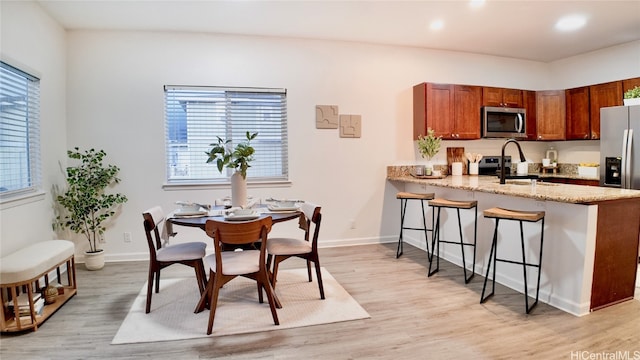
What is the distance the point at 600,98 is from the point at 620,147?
104 cm

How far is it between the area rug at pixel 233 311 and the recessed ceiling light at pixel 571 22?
3.83 metres

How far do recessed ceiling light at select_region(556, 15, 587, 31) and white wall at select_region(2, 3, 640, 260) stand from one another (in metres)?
1.18

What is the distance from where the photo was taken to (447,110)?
15.7 feet

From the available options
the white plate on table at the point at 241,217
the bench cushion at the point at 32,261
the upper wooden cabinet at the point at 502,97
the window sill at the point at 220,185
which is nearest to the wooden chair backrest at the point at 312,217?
the white plate on table at the point at 241,217

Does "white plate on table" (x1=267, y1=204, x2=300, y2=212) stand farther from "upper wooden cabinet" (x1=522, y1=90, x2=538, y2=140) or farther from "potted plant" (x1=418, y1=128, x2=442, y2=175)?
"upper wooden cabinet" (x1=522, y1=90, x2=538, y2=140)

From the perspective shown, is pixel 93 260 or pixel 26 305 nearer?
pixel 26 305

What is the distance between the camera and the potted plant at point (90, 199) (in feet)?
12.4

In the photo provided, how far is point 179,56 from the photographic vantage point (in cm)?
424

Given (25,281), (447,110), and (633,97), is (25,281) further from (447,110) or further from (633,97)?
(633,97)

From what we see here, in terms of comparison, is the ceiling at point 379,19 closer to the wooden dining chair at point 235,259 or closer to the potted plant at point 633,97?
the potted plant at point 633,97

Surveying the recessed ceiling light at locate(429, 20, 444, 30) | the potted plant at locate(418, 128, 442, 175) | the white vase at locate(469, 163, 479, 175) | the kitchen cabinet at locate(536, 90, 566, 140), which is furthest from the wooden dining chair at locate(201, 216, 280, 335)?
the kitchen cabinet at locate(536, 90, 566, 140)

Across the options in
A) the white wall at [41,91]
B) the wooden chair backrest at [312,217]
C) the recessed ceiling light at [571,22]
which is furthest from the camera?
the recessed ceiling light at [571,22]

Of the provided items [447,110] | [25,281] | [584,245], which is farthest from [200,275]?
[447,110]

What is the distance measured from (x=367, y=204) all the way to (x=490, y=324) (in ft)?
8.22
